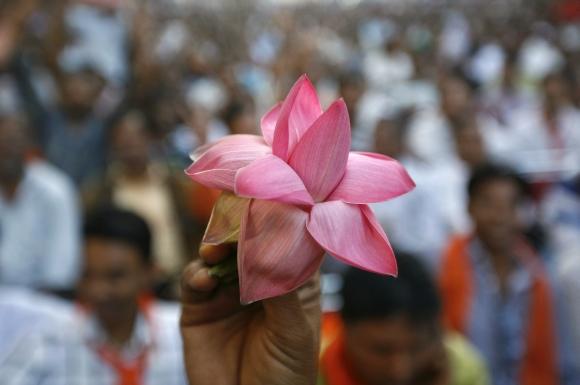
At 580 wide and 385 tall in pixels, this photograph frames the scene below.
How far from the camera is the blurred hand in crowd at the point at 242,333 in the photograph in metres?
0.58

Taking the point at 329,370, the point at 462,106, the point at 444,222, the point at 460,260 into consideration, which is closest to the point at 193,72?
the point at 462,106

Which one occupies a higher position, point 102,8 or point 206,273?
point 102,8

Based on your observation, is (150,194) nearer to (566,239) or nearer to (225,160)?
(566,239)

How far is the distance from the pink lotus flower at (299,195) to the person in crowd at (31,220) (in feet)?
6.71

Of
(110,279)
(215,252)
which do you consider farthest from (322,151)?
(110,279)

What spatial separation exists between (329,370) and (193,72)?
487 centimetres

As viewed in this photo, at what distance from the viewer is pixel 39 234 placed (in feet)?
8.09

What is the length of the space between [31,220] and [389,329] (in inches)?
60.6

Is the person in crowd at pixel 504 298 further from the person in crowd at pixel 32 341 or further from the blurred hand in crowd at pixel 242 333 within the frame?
the blurred hand in crowd at pixel 242 333

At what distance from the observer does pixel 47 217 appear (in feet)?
8.16

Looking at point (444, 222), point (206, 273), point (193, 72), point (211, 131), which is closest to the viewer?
point (206, 273)

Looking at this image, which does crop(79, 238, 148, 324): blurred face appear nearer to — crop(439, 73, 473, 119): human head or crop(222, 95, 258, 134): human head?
crop(222, 95, 258, 134): human head

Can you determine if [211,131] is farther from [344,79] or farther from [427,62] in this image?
[427,62]

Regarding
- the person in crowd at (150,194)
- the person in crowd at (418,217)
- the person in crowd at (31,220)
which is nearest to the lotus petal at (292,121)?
the person in crowd at (31,220)
